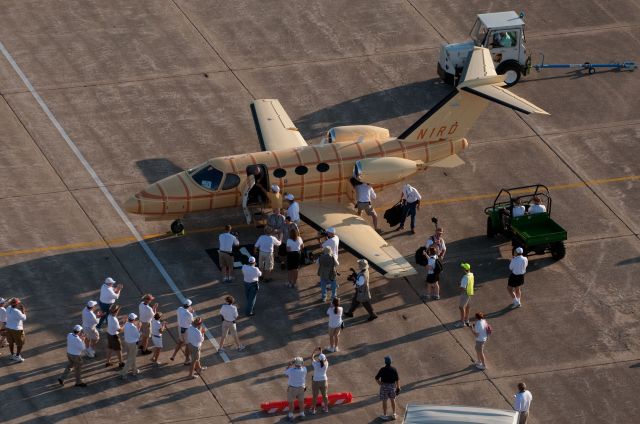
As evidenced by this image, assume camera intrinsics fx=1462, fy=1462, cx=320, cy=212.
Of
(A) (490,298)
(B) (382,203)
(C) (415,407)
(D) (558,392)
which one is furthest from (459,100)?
(C) (415,407)

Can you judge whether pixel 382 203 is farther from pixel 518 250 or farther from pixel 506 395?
pixel 506 395

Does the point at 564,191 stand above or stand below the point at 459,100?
below

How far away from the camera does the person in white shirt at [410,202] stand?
4141 cm

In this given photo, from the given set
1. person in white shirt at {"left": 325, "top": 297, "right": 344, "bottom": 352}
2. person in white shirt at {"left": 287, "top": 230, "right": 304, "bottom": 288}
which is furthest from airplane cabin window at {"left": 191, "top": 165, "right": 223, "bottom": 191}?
person in white shirt at {"left": 325, "top": 297, "right": 344, "bottom": 352}

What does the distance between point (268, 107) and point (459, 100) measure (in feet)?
21.0

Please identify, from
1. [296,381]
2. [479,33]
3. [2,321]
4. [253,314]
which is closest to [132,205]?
[253,314]

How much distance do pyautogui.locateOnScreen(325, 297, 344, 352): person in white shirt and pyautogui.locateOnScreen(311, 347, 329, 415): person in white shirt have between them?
1.65 metres

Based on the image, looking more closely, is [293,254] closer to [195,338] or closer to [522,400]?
[195,338]

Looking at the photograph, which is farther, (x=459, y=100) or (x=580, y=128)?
(x=580, y=128)

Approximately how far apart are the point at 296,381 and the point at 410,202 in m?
9.10

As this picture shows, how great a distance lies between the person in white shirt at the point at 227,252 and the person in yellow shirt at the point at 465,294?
6184mm

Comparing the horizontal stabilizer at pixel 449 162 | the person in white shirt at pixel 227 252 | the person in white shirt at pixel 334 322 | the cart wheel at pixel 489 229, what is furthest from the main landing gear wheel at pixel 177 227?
the cart wheel at pixel 489 229

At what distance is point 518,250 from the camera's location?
1518 inches

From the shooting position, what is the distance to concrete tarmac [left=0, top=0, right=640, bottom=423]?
35.9 metres
